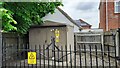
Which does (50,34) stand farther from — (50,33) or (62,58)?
(62,58)

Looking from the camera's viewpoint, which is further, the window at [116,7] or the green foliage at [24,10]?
the window at [116,7]

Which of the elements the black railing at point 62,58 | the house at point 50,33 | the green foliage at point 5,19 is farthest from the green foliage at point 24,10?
the black railing at point 62,58

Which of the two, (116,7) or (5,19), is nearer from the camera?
(5,19)

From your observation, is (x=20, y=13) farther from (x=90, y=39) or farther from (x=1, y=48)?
(x=90, y=39)

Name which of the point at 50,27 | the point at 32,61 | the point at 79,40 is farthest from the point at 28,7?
the point at 79,40

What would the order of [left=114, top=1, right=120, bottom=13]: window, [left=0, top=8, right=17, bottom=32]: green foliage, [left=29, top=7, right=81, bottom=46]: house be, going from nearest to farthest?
[left=0, top=8, right=17, bottom=32]: green foliage, [left=29, top=7, right=81, bottom=46]: house, [left=114, top=1, right=120, bottom=13]: window

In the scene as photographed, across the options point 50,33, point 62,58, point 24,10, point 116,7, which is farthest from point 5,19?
point 116,7

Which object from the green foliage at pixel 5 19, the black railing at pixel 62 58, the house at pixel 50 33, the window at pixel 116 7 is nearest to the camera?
the green foliage at pixel 5 19

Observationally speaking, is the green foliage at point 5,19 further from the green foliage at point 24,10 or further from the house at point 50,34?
the house at point 50,34

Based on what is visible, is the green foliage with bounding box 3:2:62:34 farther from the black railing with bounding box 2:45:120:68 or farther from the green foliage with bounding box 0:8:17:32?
the black railing with bounding box 2:45:120:68

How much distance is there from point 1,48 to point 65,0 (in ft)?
13.6

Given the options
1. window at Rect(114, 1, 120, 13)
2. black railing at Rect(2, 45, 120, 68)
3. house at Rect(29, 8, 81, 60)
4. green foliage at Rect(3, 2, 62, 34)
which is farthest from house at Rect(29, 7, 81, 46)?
window at Rect(114, 1, 120, 13)

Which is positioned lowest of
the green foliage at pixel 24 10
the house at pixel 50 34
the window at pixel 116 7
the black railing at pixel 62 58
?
the black railing at pixel 62 58

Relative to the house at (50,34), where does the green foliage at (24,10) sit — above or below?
above
